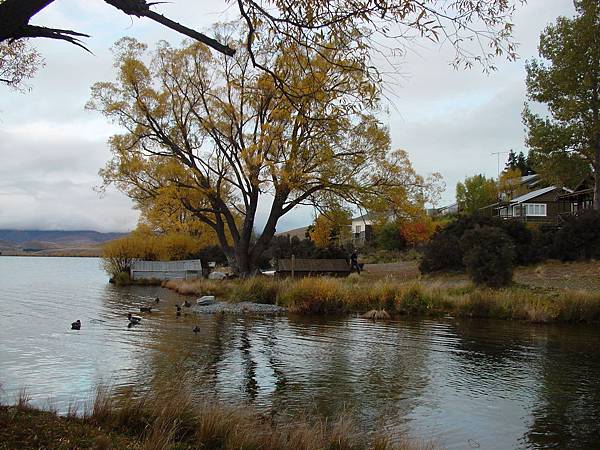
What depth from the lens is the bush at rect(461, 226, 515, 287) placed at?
24109mm

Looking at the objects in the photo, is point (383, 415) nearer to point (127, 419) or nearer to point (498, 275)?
point (127, 419)

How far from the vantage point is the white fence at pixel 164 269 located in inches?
1750

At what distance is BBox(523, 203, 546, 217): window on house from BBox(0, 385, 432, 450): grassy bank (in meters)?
64.0

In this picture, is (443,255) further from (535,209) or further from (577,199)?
(535,209)

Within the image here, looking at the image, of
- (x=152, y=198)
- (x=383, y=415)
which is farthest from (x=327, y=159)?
(x=383, y=415)

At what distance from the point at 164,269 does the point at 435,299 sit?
91.4 feet

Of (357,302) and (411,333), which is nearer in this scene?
(411,333)

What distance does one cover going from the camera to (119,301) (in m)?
27.8

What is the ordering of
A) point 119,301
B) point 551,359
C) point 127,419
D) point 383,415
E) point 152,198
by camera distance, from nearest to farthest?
point 127,419
point 383,415
point 551,359
point 119,301
point 152,198

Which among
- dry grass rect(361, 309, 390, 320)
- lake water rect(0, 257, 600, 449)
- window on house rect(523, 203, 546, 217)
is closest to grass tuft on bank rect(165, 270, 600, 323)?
dry grass rect(361, 309, 390, 320)

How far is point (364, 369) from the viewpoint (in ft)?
38.9

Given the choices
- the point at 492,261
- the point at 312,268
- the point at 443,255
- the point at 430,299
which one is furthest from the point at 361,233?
the point at 430,299

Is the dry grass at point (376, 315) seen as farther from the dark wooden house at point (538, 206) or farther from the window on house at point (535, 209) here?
the window on house at point (535, 209)

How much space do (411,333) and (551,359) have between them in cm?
447
